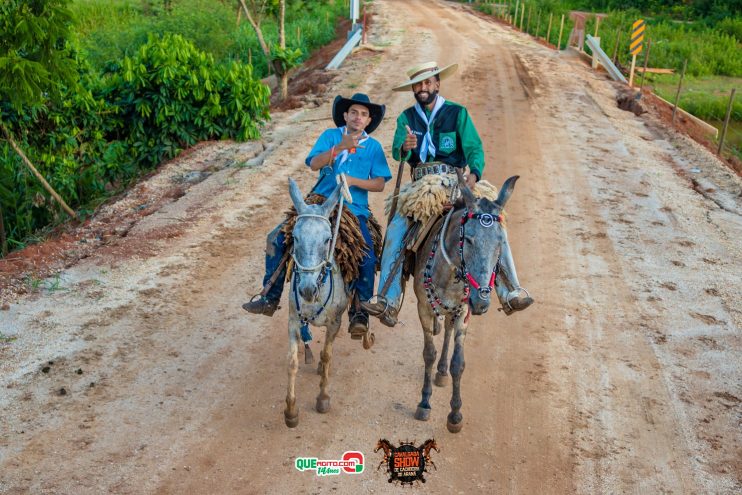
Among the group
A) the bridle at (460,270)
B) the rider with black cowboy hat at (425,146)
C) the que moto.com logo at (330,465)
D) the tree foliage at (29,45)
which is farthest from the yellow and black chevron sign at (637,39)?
the que moto.com logo at (330,465)

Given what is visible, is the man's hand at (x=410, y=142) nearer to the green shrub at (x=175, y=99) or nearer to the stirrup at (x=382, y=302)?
the stirrup at (x=382, y=302)

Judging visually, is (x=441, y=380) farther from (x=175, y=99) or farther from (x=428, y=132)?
(x=175, y=99)

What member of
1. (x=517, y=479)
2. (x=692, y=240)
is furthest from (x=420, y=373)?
(x=692, y=240)

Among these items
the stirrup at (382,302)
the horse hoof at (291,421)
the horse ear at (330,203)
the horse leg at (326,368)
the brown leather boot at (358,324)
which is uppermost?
the horse ear at (330,203)

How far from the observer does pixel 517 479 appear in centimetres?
621

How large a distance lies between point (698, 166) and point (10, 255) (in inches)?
504

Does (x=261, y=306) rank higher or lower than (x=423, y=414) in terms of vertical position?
higher

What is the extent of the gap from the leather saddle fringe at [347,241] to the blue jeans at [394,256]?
32cm

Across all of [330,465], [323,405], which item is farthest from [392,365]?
[330,465]

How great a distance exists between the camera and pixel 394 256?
22.8 feet

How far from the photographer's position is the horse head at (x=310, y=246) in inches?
230

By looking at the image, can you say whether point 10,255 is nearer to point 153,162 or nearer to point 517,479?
point 153,162

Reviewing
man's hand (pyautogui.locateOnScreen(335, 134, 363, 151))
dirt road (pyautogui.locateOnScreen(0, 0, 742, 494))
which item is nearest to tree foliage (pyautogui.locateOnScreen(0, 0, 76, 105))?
dirt road (pyautogui.locateOnScreen(0, 0, 742, 494))

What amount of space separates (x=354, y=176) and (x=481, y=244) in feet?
5.47
